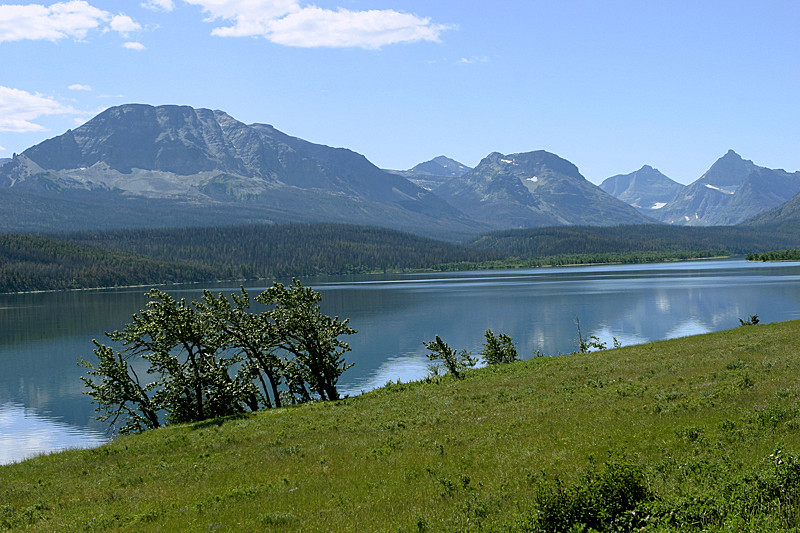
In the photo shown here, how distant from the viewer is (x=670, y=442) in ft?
56.8

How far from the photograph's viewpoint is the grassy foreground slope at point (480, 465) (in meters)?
11.8

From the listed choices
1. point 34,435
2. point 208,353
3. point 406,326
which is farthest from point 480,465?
point 406,326

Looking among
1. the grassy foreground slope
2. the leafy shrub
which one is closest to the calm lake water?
the grassy foreground slope

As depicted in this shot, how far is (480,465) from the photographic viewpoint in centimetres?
1819

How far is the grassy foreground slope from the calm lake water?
3312 centimetres

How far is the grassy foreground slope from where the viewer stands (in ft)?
38.8

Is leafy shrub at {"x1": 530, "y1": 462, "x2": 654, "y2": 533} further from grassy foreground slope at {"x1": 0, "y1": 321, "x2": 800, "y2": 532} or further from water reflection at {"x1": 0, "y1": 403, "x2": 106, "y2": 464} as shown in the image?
water reflection at {"x1": 0, "y1": 403, "x2": 106, "y2": 464}

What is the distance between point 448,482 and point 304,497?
3.79 metres

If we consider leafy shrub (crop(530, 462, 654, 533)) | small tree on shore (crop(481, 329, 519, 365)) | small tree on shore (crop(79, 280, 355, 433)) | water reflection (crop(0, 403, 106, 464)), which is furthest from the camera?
small tree on shore (crop(481, 329, 519, 365))

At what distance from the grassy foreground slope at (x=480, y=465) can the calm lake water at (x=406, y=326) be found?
3312 centimetres

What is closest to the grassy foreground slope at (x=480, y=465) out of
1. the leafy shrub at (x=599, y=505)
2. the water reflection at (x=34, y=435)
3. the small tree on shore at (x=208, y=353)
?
the leafy shrub at (x=599, y=505)

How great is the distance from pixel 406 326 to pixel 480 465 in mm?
103474

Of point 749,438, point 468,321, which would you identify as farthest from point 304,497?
point 468,321

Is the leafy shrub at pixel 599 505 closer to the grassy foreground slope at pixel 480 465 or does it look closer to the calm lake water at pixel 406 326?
the grassy foreground slope at pixel 480 465
